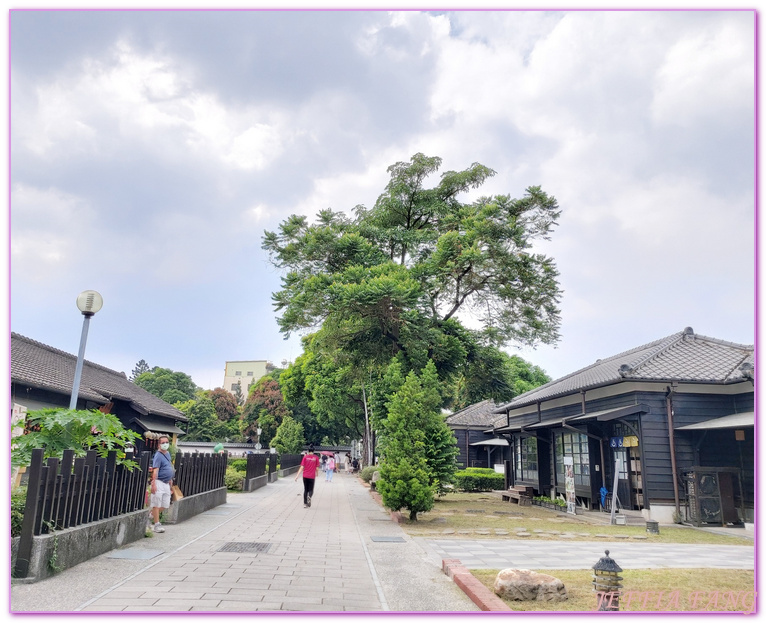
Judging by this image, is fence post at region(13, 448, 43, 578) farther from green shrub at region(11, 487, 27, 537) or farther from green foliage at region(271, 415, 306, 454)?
green foliage at region(271, 415, 306, 454)

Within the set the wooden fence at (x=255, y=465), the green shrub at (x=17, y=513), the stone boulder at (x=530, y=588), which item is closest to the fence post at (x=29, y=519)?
the green shrub at (x=17, y=513)

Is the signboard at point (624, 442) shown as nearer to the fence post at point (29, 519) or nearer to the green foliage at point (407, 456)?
the green foliage at point (407, 456)

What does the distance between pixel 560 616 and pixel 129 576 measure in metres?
4.49

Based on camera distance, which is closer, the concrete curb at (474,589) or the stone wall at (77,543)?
the concrete curb at (474,589)

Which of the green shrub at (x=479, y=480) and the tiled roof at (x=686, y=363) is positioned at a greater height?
the tiled roof at (x=686, y=363)

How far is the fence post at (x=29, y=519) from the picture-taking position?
5.49 metres

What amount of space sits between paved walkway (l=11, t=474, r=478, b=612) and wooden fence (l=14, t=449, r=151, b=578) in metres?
0.51

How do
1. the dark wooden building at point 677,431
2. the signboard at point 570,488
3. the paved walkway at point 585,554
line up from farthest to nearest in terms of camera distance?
the signboard at point 570,488
the dark wooden building at point 677,431
the paved walkway at point 585,554

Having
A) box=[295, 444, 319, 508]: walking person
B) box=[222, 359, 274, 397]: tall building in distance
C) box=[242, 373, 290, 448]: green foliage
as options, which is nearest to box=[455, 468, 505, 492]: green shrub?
box=[295, 444, 319, 508]: walking person

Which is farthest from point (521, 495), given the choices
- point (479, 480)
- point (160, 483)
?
point (160, 483)

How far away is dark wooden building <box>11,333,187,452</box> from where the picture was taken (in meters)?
15.4

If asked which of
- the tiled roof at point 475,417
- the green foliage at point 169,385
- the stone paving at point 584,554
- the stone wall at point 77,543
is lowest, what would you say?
the stone paving at point 584,554

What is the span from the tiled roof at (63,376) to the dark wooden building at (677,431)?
15623 millimetres

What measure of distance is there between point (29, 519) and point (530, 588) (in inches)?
202
